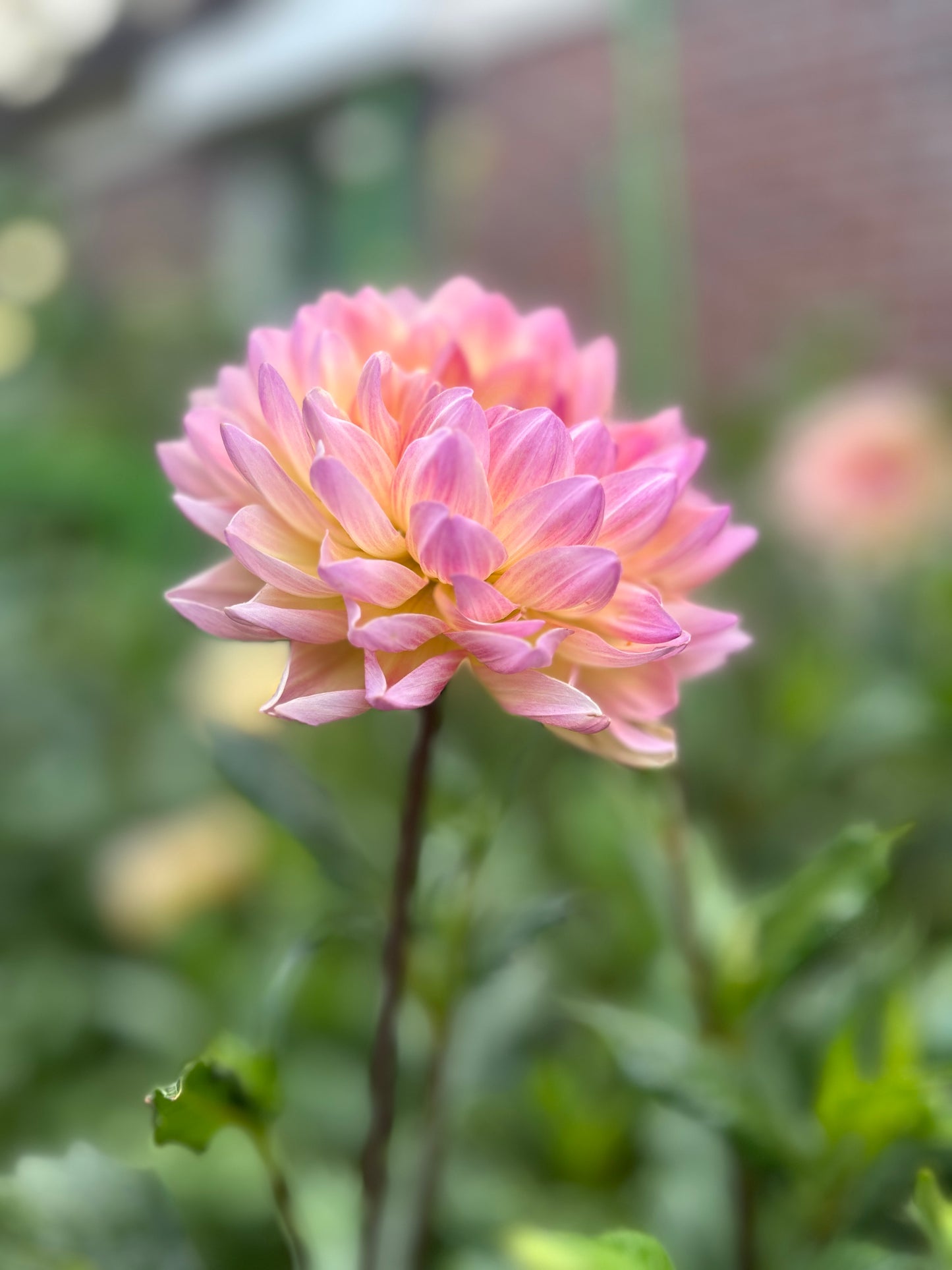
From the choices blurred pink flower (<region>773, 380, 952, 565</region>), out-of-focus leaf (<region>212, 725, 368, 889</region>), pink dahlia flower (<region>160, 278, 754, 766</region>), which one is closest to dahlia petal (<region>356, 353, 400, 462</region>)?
pink dahlia flower (<region>160, 278, 754, 766</region>)

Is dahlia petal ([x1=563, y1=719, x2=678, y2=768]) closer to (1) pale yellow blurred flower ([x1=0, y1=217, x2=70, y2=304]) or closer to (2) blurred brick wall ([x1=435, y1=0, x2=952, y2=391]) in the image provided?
(2) blurred brick wall ([x1=435, y1=0, x2=952, y2=391])

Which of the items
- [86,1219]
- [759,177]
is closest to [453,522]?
[86,1219]

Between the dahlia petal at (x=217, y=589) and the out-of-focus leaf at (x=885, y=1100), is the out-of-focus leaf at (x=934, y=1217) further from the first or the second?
the dahlia petal at (x=217, y=589)

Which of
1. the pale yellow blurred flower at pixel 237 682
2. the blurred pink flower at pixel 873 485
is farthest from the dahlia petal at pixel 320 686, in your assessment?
the blurred pink flower at pixel 873 485

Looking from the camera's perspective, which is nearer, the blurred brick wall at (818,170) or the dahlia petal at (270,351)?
the dahlia petal at (270,351)

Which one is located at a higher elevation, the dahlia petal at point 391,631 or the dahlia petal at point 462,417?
the dahlia petal at point 462,417
